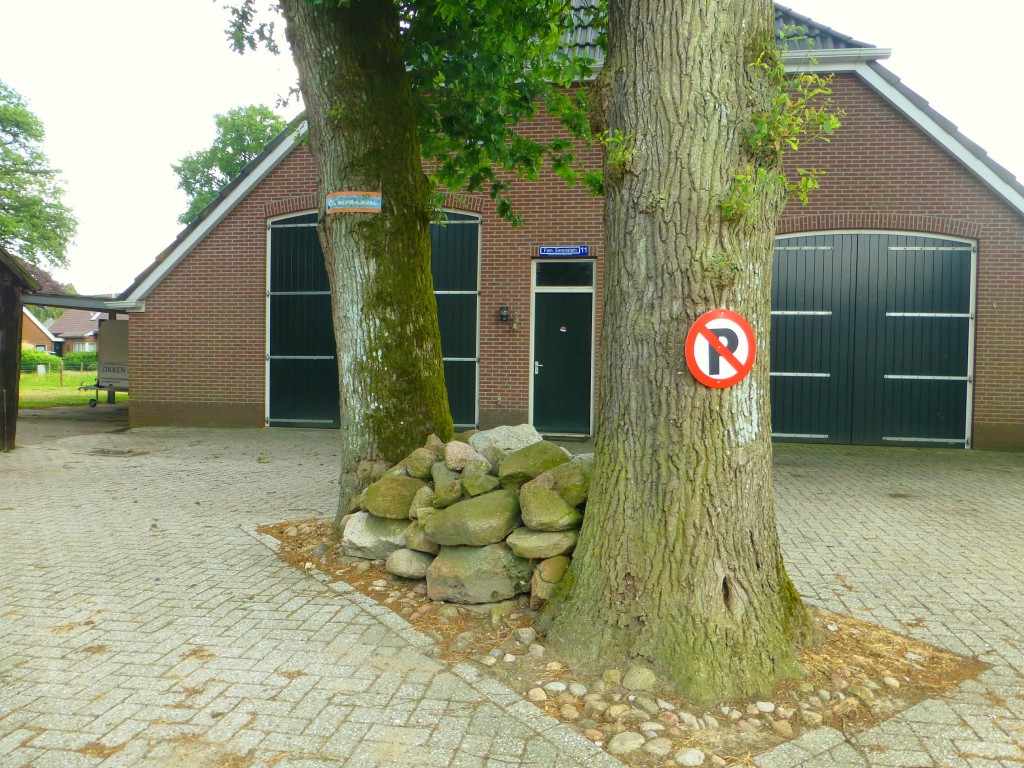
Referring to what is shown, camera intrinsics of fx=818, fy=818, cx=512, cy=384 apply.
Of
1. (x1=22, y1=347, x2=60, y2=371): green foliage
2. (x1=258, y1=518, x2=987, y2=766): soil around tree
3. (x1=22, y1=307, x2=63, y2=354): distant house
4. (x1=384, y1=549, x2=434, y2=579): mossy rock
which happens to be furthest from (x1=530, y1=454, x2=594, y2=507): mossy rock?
(x1=22, y1=307, x2=63, y2=354): distant house

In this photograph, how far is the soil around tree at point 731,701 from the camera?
3.35 meters

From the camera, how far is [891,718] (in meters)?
3.47

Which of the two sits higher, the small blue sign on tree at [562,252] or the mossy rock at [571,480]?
the small blue sign on tree at [562,252]

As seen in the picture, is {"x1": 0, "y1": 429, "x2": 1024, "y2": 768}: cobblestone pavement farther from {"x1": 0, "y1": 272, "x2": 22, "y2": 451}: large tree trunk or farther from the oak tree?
{"x1": 0, "y1": 272, "x2": 22, "y2": 451}: large tree trunk

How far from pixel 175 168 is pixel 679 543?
178 feet

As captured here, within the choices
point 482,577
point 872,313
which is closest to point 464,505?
point 482,577

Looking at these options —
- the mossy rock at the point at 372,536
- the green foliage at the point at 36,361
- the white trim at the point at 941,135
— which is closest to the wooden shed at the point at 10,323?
the mossy rock at the point at 372,536

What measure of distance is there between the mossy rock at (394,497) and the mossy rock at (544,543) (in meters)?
1.08

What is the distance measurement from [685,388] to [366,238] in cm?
315

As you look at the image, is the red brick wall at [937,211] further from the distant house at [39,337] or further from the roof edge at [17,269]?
the distant house at [39,337]

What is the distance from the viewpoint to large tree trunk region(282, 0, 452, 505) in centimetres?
604

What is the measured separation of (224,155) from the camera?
50.6 m

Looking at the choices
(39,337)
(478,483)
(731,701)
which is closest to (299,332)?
(478,483)

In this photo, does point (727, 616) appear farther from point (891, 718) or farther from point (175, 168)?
point (175, 168)
